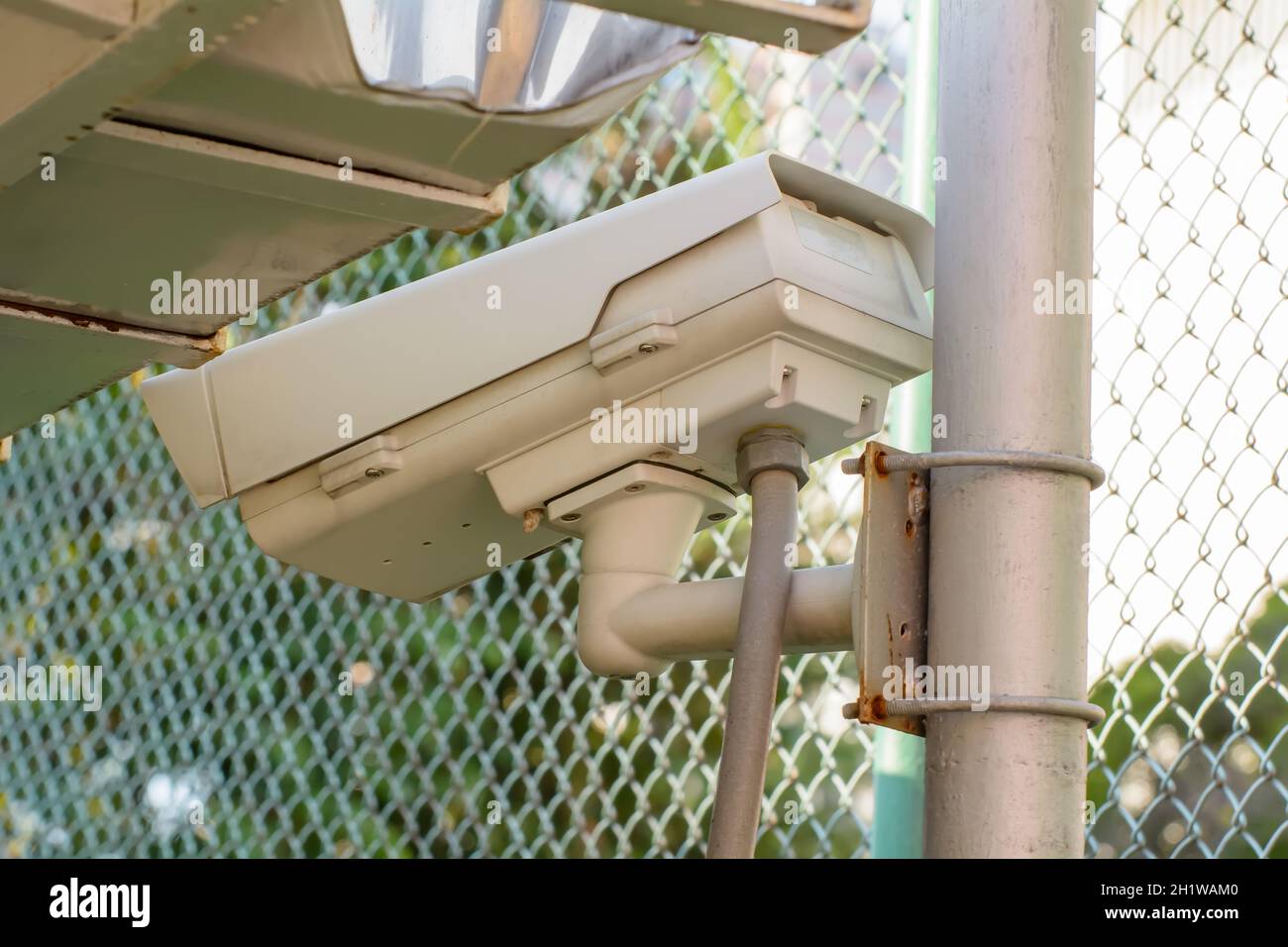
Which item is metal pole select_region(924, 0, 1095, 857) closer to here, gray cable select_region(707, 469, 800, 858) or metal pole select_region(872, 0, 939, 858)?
A: gray cable select_region(707, 469, 800, 858)

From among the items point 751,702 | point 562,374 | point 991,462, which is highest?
point 562,374

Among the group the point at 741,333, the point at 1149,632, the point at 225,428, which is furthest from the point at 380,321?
the point at 1149,632

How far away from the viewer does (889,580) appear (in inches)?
42.5

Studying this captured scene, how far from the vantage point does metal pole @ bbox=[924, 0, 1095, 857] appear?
1.02 m

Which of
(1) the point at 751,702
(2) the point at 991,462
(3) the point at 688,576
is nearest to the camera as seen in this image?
(2) the point at 991,462

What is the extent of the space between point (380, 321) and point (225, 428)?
0.60ft

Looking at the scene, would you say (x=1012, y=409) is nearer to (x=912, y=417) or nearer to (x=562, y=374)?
(x=562, y=374)

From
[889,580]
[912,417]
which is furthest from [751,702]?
[912,417]

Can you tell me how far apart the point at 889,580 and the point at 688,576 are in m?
1.18

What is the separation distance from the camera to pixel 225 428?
1.41 metres

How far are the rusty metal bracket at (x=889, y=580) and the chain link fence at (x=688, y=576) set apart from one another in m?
0.44

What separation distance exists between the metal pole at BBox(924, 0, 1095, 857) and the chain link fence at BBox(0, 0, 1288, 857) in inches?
15.9

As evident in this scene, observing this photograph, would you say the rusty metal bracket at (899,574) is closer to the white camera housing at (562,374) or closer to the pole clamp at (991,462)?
the pole clamp at (991,462)
